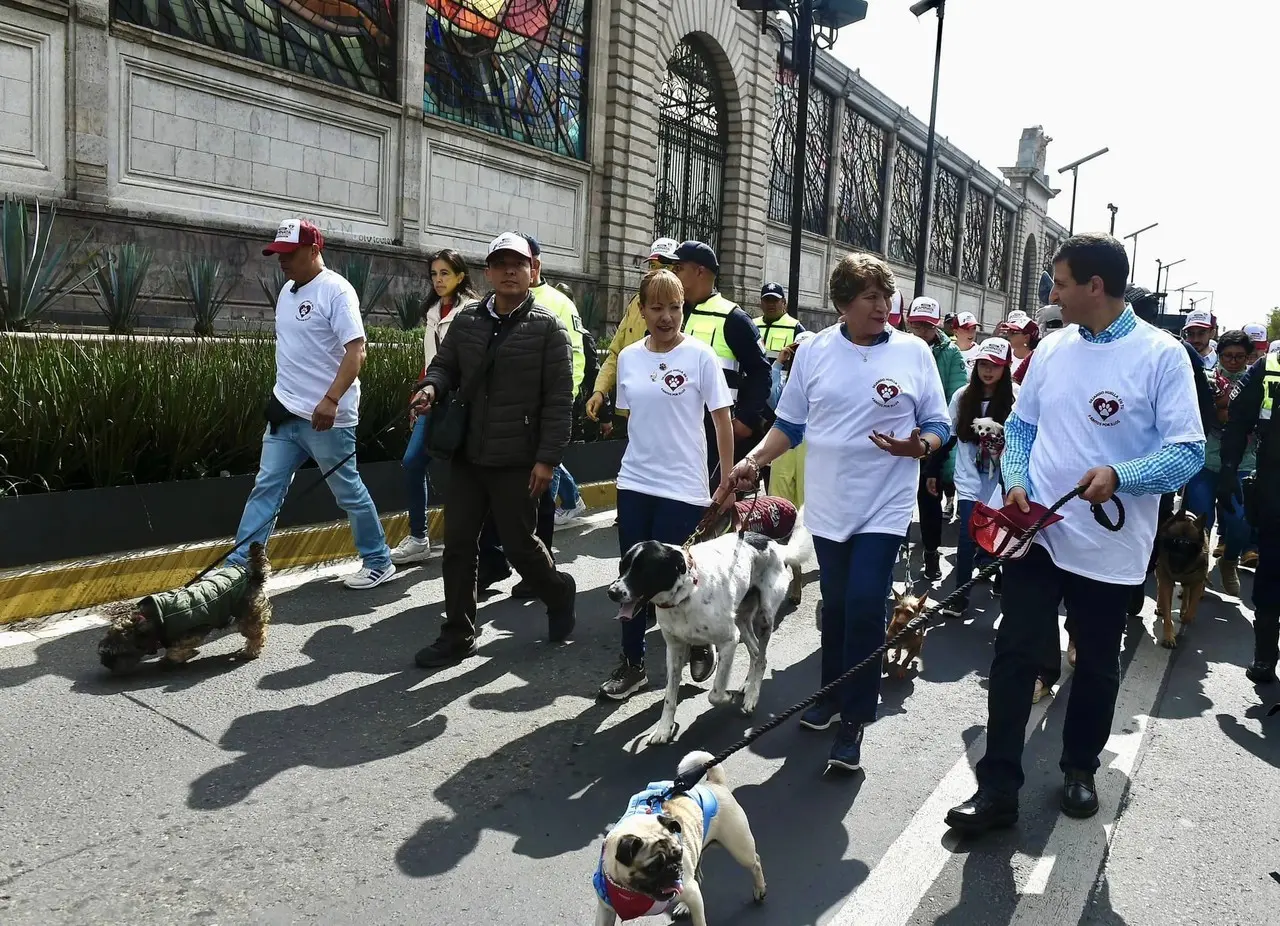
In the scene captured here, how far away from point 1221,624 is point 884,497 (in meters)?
4.29

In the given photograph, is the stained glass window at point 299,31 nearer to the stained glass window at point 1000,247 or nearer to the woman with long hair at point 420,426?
the woman with long hair at point 420,426

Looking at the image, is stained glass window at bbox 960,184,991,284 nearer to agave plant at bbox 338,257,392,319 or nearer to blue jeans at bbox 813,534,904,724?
agave plant at bbox 338,257,392,319

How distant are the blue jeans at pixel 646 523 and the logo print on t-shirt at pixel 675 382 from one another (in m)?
0.53

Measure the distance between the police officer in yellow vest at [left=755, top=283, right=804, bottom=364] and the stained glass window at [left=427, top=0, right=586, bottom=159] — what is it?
11.8 meters

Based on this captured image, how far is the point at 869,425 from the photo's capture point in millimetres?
4242

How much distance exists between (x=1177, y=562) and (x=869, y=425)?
3.39 m

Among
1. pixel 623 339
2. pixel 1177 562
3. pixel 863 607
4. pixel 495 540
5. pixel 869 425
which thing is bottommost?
pixel 495 540

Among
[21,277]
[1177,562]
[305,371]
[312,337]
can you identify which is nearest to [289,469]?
[305,371]

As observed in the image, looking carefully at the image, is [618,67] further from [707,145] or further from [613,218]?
[707,145]

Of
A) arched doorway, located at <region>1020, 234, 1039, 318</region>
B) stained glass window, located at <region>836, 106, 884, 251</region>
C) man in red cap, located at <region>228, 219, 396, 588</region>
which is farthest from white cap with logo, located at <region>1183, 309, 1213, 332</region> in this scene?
arched doorway, located at <region>1020, 234, 1039, 318</region>

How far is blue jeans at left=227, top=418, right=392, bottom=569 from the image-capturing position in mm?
6074

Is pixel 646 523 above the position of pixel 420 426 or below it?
below

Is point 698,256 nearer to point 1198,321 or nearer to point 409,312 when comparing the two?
point 1198,321

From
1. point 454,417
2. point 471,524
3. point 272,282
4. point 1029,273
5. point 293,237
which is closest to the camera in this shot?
point 454,417
